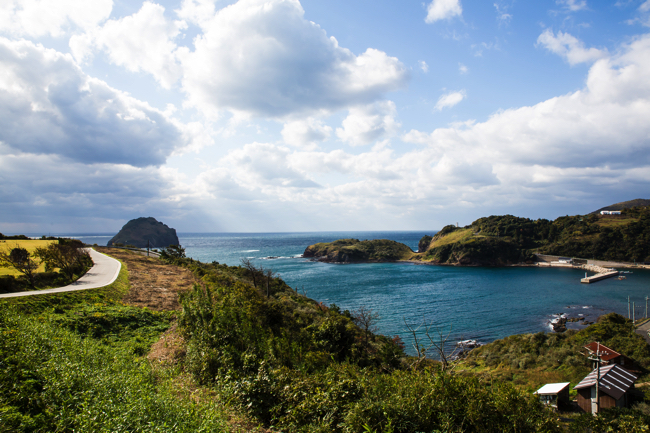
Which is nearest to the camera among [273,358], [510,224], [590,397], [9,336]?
[9,336]

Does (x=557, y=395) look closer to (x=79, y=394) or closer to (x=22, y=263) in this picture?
(x=79, y=394)

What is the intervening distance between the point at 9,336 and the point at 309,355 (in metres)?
8.49

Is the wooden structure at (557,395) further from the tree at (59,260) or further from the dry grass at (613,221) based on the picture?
the dry grass at (613,221)

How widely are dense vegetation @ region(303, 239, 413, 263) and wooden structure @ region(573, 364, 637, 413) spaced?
97.8 metres

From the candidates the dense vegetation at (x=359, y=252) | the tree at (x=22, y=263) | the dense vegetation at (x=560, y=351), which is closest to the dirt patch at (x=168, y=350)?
the tree at (x=22, y=263)

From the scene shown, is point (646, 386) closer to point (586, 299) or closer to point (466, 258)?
point (586, 299)

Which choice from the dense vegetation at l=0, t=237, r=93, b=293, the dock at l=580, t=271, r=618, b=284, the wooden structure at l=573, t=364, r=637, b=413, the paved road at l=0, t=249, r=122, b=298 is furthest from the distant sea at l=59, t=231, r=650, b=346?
the dense vegetation at l=0, t=237, r=93, b=293

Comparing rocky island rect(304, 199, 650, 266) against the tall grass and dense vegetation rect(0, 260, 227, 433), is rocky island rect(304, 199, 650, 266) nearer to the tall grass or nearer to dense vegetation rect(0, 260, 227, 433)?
dense vegetation rect(0, 260, 227, 433)

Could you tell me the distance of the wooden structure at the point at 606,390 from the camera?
1836cm

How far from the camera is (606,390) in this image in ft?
60.8

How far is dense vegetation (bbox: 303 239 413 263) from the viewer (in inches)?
4719

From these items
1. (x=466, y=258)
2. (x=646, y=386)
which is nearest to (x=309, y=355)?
(x=646, y=386)

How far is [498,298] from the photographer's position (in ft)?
192

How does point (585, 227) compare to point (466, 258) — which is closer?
point (466, 258)
